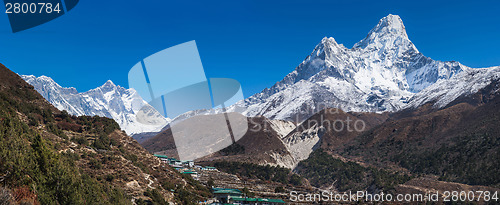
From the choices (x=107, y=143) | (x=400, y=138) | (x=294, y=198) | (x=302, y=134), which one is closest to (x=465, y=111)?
(x=400, y=138)

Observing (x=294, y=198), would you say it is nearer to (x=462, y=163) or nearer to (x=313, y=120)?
(x=462, y=163)

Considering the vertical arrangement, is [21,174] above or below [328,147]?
below

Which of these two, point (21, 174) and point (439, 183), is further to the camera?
point (439, 183)

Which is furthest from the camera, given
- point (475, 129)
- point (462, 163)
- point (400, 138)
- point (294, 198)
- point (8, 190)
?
point (400, 138)

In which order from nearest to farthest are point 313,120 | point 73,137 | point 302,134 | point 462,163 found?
point 73,137 < point 462,163 < point 302,134 < point 313,120

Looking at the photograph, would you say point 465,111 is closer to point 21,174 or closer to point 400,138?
point 400,138

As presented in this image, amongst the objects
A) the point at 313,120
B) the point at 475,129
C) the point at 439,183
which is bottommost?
the point at 439,183

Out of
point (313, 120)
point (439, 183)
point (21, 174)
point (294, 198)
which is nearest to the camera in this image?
point (21, 174)

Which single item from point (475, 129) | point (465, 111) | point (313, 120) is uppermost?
point (313, 120)

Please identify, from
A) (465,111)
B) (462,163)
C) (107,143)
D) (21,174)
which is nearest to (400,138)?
(465,111)
